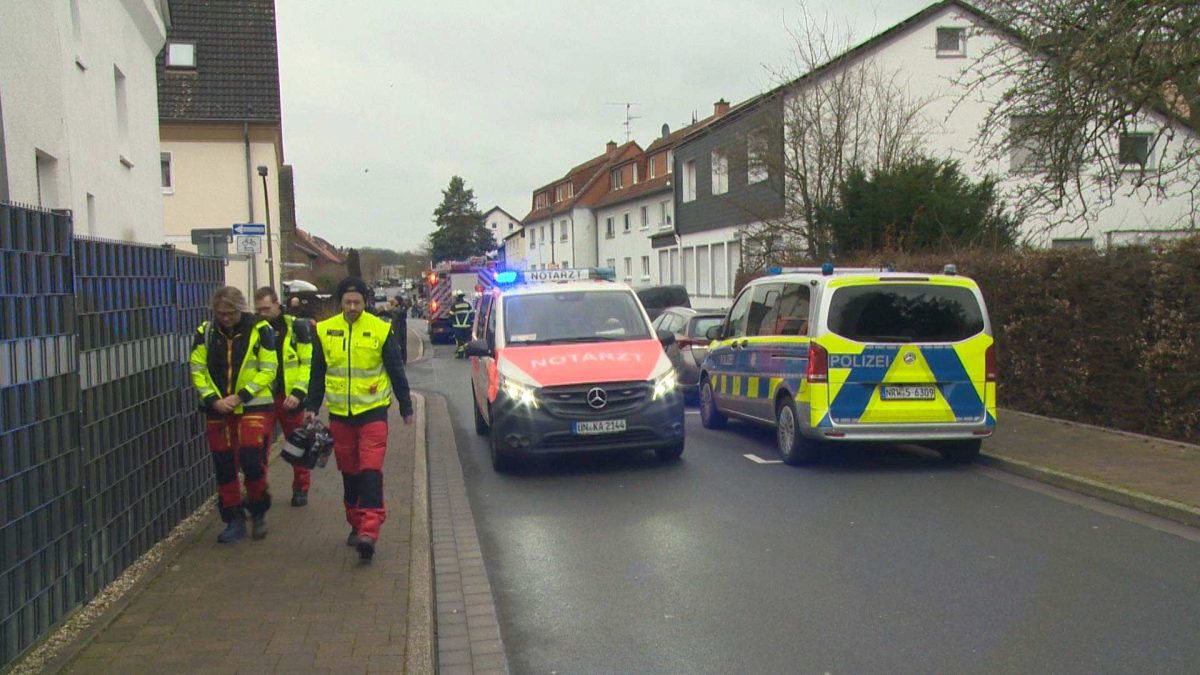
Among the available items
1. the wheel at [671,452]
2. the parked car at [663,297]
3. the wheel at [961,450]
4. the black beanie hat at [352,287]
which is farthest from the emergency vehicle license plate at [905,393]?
the parked car at [663,297]

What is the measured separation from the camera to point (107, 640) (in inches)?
200

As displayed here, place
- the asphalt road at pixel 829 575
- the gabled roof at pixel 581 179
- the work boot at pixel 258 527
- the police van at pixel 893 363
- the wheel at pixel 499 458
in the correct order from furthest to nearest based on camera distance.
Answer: the gabled roof at pixel 581 179, the wheel at pixel 499 458, the police van at pixel 893 363, the work boot at pixel 258 527, the asphalt road at pixel 829 575

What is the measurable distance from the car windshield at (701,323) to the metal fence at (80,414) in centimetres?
A: 1029

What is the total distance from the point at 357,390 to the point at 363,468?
51cm

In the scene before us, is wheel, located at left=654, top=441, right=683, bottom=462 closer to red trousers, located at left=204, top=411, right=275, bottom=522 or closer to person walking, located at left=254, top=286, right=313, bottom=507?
person walking, located at left=254, top=286, right=313, bottom=507

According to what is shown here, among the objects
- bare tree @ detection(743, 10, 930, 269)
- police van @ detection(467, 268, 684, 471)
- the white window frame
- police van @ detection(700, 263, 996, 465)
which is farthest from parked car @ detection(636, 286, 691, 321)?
police van @ detection(700, 263, 996, 465)

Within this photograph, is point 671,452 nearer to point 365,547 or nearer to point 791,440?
point 791,440

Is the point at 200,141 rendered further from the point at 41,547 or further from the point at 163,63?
the point at 41,547

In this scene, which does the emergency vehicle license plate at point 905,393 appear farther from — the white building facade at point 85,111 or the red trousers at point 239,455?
the white building facade at point 85,111

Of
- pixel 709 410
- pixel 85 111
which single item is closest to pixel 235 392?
pixel 709 410

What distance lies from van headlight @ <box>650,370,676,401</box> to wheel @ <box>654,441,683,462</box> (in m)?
0.58

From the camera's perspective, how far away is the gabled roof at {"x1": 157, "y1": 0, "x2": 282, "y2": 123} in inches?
1270

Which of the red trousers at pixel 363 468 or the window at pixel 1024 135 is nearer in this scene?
the red trousers at pixel 363 468

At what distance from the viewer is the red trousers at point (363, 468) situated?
265 inches
